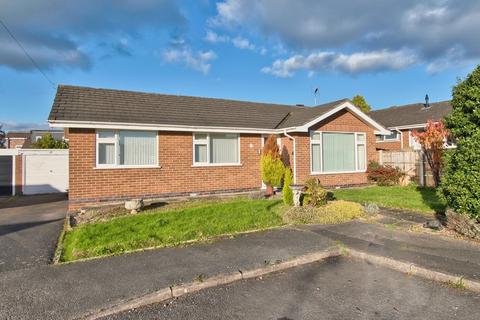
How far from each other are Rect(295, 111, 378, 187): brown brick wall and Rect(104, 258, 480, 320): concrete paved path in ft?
30.1

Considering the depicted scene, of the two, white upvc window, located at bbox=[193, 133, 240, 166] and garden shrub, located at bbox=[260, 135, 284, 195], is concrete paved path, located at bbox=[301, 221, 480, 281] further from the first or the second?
white upvc window, located at bbox=[193, 133, 240, 166]

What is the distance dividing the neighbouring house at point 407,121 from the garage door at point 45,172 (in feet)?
67.0

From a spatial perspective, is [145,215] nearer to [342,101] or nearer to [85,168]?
[85,168]

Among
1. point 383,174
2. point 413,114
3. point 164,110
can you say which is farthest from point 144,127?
point 413,114

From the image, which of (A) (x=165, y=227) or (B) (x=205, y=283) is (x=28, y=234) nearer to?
(A) (x=165, y=227)

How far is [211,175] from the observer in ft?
43.3

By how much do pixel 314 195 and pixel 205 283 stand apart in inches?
223

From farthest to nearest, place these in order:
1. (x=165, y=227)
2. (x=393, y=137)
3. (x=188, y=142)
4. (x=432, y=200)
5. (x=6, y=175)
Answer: (x=393, y=137) < (x=6, y=175) < (x=188, y=142) < (x=432, y=200) < (x=165, y=227)

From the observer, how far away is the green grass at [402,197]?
1010 centimetres

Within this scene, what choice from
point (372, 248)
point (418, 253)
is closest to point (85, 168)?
point (372, 248)

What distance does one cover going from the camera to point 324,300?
13.8ft

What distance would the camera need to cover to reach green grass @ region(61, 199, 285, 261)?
648 cm

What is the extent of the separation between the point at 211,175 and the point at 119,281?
855 centimetres

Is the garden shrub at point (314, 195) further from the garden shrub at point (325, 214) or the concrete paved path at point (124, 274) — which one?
the concrete paved path at point (124, 274)
